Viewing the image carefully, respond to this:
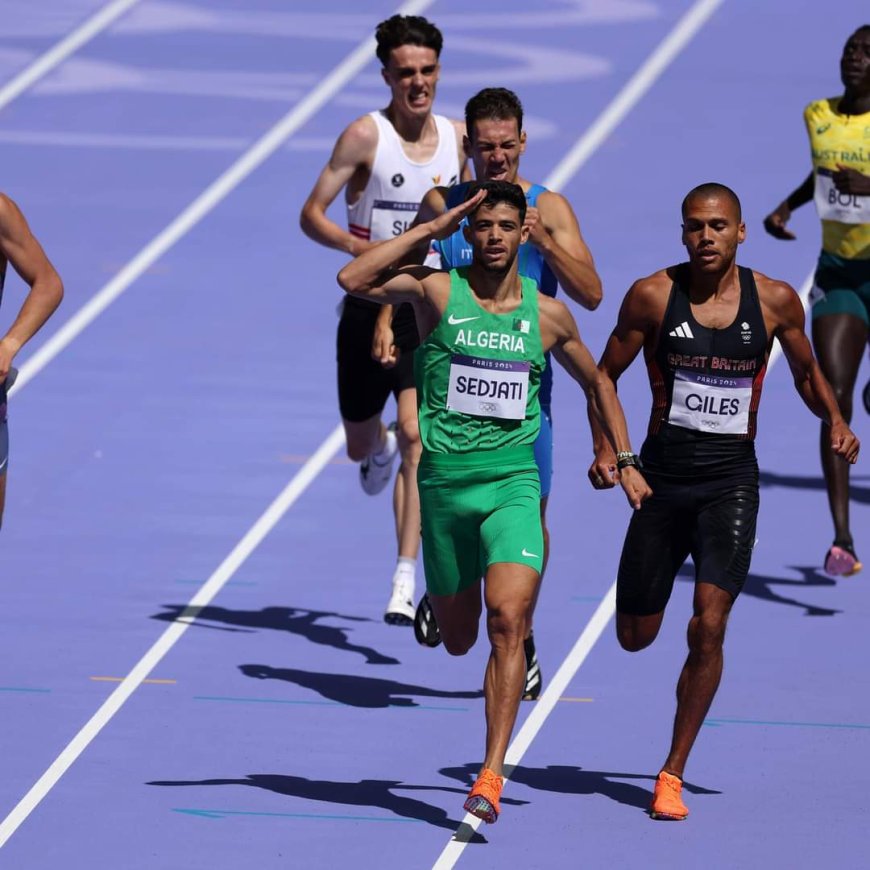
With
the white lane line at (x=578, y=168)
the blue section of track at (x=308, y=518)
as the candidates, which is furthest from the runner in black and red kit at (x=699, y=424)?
the white lane line at (x=578, y=168)

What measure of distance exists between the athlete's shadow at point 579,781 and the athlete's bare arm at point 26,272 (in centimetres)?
228

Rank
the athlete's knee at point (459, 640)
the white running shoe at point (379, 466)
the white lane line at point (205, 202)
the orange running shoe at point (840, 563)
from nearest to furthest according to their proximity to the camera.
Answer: the athlete's knee at point (459, 640) → the orange running shoe at point (840, 563) → the white running shoe at point (379, 466) → the white lane line at point (205, 202)

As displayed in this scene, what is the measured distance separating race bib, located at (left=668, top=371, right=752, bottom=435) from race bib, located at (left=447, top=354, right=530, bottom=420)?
586mm

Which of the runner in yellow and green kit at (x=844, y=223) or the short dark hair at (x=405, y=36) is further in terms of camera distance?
the runner in yellow and green kit at (x=844, y=223)

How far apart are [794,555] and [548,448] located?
3.14m

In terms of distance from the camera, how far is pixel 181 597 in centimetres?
1149

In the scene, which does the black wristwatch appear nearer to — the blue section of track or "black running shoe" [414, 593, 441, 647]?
the blue section of track

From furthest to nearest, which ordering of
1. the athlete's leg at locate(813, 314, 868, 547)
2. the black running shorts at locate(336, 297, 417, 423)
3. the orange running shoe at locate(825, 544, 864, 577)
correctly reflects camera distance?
the athlete's leg at locate(813, 314, 868, 547)
the orange running shoe at locate(825, 544, 864, 577)
the black running shorts at locate(336, 297, 417, 423)

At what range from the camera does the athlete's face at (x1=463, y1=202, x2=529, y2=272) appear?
846cm

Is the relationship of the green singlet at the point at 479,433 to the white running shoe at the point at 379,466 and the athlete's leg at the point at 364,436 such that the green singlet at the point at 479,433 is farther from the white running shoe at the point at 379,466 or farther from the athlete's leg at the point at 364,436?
the white running shoe at the point at 379,466

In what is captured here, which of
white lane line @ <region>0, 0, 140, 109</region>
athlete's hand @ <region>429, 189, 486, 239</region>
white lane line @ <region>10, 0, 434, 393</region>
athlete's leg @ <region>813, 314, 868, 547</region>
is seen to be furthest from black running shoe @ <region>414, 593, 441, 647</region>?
white lane line @ <region>0, 0, 140, 109</region>

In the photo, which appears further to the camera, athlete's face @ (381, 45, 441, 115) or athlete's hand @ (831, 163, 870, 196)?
athlete's hand @ (831, 163, 870, 196)

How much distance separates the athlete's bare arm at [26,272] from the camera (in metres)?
8.70

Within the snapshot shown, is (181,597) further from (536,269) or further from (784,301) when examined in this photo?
(784,301)
